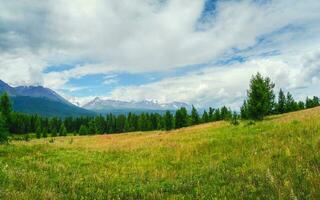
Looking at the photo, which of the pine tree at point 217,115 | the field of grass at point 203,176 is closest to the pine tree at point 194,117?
the pine tree at point 217,115

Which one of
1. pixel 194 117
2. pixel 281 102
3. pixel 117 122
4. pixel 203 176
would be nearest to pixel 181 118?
pixel 194 117

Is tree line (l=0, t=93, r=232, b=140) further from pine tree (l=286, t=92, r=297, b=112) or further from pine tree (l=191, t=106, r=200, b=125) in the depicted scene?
pine tree (l=286, t=92, r=297, b=112)

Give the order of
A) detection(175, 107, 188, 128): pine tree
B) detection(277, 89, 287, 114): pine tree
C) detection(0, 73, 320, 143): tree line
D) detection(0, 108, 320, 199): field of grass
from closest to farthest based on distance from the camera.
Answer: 1. detection(0, 108, 320, 199): field of grass
2. detection(0, 73, 320, 143): tree line
3. detection(277, 89, 287, 114): pine tree
4. detection(175, 107, 188, 128): pine tree

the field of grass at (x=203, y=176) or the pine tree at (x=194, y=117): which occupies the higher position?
the pine tree at (x=194, y=117)

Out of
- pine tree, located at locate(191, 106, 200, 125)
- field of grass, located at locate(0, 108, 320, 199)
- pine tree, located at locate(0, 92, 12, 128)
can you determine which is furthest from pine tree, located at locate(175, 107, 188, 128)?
field of grass, located at locate(0, 108, 320, 199)

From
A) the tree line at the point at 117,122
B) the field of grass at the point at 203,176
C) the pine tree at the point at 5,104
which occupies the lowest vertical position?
the field of grass at the point at 203,176

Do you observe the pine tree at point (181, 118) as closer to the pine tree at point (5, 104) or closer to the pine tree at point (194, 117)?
the pine tree at point (194, 117)

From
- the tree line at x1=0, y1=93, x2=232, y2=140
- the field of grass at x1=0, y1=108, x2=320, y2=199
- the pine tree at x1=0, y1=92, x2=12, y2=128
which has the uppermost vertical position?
the pine tree at x1=0, y1=92, x2=12, y2=128

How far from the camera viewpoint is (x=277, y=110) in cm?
10044

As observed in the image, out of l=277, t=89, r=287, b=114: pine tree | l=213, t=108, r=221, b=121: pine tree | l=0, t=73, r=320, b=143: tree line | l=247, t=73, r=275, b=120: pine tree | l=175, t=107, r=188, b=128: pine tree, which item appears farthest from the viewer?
l=213, t=108, r=221, b=121: pine tree

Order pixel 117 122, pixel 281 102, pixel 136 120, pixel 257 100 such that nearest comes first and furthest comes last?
pixel 257 100 < pixel 281 102 < pixel 136 120 < pixel 117 122

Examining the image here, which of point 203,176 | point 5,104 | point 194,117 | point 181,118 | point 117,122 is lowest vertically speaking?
point 203,176

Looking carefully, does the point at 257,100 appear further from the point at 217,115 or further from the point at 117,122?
the point at 117,122

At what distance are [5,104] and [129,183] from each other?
250ft
